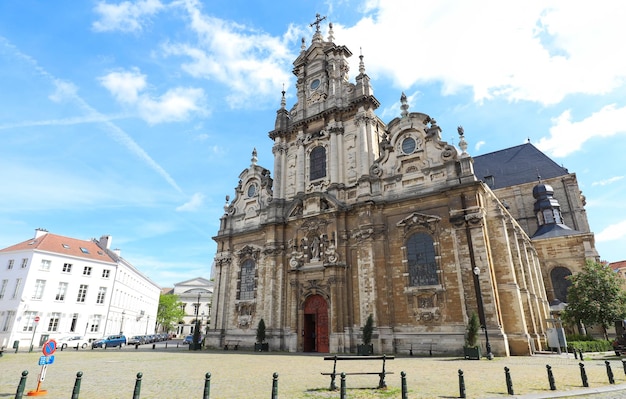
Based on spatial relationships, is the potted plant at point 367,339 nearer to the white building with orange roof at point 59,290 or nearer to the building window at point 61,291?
Answer: the white building with orange roof at point 59,290

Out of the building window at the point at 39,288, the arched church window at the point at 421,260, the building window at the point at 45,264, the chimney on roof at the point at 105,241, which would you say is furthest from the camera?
the chimney on roof at the point at 105,241

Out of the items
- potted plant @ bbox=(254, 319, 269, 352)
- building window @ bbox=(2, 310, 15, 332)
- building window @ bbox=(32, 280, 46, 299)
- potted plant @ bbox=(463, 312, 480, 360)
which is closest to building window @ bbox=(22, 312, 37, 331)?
building window @ bbox=(2, 310, 15, 332)

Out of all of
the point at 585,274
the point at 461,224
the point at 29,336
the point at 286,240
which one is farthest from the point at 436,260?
the point at 29,336

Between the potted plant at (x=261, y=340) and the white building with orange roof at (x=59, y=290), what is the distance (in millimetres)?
16660

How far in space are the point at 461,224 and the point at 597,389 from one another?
12031mm

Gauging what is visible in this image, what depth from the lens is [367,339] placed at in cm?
1969

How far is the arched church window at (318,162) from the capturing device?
90.1 ft

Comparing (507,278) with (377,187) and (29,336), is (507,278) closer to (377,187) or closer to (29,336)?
(377,187)

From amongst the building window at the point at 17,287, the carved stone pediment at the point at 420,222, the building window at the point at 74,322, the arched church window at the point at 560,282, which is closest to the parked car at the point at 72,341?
the building window at the point at 74,322

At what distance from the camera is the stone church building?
19.3 m

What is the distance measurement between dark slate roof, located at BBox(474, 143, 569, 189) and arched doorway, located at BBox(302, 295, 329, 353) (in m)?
23.6

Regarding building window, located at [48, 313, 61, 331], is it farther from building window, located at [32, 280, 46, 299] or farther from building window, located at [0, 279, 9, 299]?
building window, located at [0, 279, 9, 299]

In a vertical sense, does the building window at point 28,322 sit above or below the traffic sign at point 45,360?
above

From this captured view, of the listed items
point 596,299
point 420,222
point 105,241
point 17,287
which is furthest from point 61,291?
point 596,299
